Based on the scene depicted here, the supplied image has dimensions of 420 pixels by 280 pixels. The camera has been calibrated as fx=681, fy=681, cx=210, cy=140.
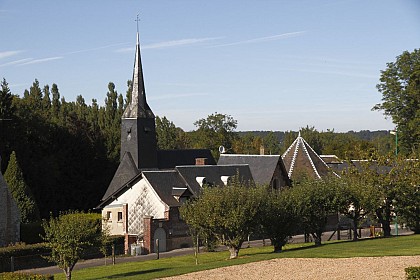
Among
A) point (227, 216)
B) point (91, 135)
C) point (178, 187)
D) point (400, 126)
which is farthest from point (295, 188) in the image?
point (91, 135)

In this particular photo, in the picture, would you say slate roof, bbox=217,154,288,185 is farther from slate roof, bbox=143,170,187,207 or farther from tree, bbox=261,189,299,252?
tree, bbox=261,189,299,252

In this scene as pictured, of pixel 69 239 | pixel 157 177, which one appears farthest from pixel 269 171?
pixel 69 239

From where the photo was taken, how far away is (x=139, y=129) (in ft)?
173

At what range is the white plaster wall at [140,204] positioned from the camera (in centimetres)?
4431

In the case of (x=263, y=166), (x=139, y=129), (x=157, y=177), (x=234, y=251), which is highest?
(x=139, y=129)

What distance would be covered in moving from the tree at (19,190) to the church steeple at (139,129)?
917 centimetres

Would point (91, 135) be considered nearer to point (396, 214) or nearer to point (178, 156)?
point (178, 156)

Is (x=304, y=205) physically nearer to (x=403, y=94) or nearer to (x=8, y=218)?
(x=8, y=218)

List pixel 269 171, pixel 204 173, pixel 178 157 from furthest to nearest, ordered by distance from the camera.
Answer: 1. pixel 178 157
2. pixel 269 171
3. pixel 204 173

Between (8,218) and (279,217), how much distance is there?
17666 mm

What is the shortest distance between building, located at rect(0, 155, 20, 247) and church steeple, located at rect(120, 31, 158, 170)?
1232 cm

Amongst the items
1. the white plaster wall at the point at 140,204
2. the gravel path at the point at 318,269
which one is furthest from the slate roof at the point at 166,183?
the gravel path at the point at 318,269

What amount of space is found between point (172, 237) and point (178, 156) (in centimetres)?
1699

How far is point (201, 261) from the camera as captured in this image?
32594 millimetres
